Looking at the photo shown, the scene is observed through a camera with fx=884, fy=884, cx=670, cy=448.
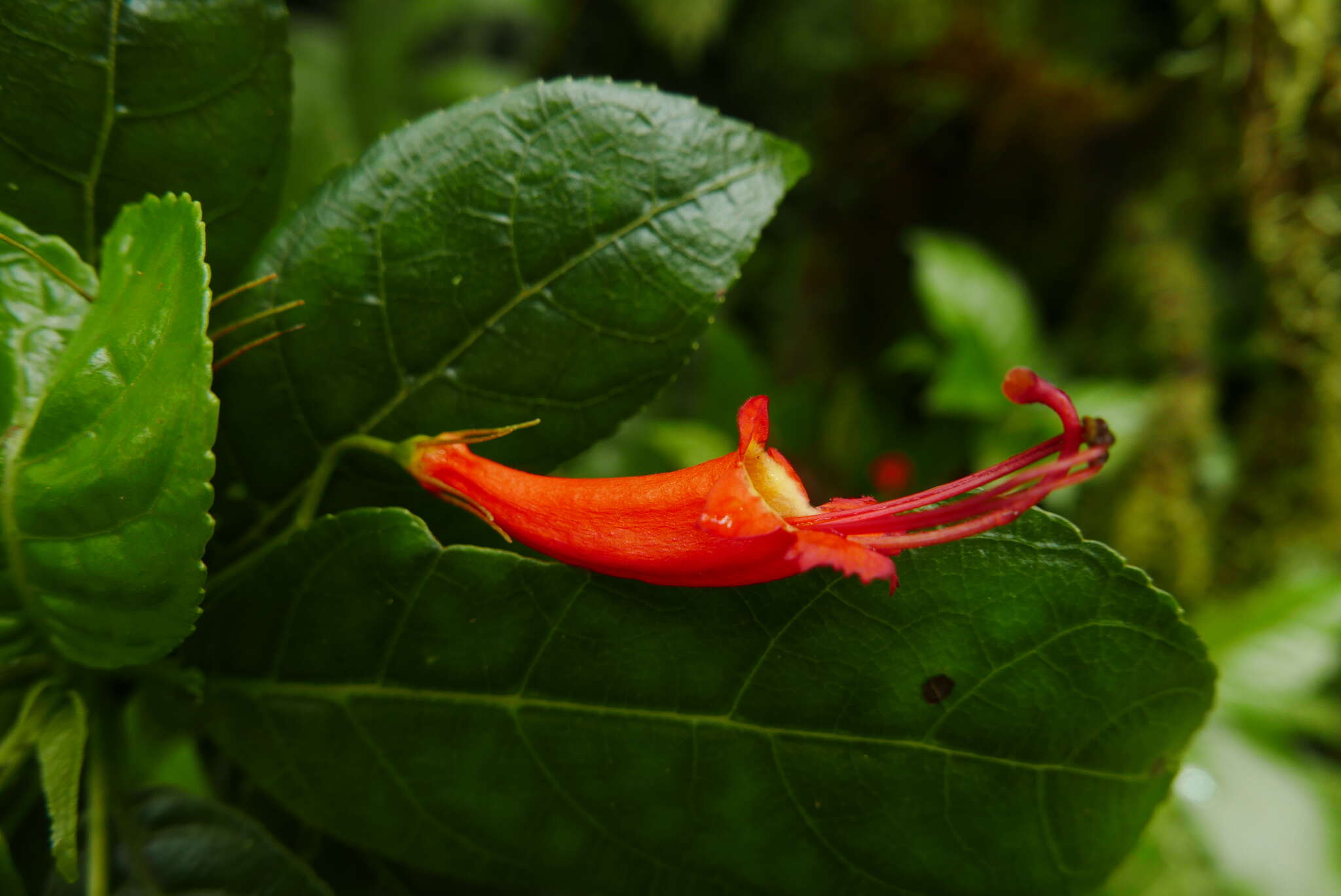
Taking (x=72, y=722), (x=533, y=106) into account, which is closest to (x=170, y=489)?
(x=72, y=722)

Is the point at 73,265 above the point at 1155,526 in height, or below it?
above

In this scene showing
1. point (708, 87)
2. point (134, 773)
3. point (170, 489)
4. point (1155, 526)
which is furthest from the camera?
point (708, 87)

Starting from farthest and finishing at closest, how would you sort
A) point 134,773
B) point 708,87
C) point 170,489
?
1. point 708,87
2. point 134,773
3. point 170,489

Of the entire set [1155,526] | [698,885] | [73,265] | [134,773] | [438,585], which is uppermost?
[73,265]

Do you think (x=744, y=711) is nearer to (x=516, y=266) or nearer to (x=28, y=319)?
(x=516, y=266)

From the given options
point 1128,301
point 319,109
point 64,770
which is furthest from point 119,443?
point 319,109

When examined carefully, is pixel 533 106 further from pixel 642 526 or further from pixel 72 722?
pixel 72 722
